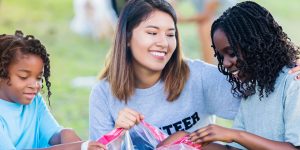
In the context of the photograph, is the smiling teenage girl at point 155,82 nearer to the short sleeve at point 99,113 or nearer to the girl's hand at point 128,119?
the short sleeve at point 99,113

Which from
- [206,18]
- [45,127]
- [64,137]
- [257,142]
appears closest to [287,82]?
[257,142]

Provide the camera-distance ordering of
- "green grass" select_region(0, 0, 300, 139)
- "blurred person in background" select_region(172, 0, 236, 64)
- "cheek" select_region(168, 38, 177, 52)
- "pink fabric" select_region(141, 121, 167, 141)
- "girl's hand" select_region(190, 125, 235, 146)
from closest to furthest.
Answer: "girl's hand" select_region(190, 125, 235, 146) < "pink fabric" select_region(141, 121, 167, 141) < "cheek" select_region(168, 38, 177, 52) < "green grass" select_region(0, 0, 300, 139) < "blurred person in background" select_region(172, 0, 236, 64)

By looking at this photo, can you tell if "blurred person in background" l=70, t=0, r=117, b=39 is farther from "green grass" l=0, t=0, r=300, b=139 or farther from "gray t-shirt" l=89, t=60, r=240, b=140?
"gray t-shirt" l=89, t=60, r=240, b=140

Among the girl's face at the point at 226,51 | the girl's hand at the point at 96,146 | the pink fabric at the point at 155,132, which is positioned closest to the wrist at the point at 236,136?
the girl's face at the point at 226,51

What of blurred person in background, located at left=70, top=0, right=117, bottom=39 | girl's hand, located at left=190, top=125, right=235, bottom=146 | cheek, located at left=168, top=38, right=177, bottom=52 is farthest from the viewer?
blurred person in background, located at left=70, top=0, right=117, bottom=39

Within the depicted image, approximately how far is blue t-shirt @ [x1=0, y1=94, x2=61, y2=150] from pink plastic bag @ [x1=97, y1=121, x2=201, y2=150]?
36 cm

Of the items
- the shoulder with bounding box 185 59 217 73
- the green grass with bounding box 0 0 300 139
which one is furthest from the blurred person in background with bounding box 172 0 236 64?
the shoulder with bounding box 185 59 217 73

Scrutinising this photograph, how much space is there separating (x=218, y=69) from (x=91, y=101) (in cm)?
60

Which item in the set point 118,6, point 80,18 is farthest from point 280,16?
point 118,6

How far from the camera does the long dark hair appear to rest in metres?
2.96

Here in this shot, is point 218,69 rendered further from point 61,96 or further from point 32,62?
point 61,96

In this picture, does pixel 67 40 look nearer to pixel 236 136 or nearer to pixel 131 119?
pixel 131 119

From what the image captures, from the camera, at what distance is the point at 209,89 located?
9.69ft

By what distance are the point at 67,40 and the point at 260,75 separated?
22.2 feet
